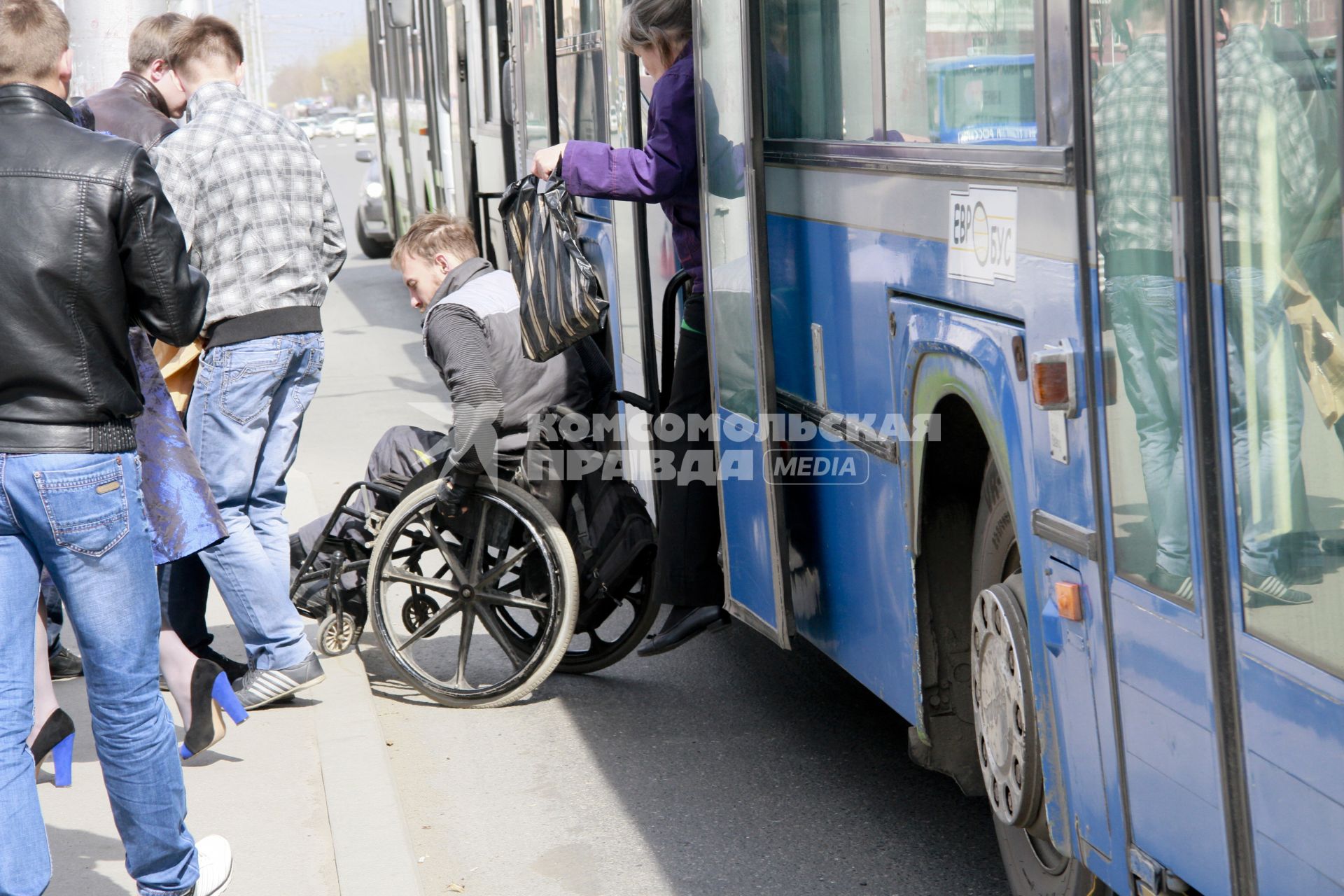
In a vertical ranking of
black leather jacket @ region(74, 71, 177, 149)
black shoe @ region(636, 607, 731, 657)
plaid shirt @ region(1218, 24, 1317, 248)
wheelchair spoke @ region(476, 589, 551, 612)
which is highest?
black leather jacket @ region(74, 71, 177, 149)

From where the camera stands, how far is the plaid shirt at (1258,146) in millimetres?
1998

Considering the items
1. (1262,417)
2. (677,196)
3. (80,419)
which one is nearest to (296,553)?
(677,196)

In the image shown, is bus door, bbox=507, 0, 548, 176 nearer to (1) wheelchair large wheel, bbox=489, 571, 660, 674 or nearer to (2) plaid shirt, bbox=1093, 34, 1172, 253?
(1) wheelchair large wheel, bbox=489, 571, 660, 674

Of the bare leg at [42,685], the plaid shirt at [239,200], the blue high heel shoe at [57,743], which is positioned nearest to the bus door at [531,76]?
the plaid shirt at [239,200]

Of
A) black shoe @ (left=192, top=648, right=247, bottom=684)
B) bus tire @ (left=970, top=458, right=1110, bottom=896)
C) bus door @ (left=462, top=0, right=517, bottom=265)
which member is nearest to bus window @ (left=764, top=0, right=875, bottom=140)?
bus tire @ (left=970, top=458, right=1110, bottom=896)

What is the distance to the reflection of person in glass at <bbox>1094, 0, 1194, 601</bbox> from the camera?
2248 millimetres

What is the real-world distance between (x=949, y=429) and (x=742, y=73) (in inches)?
44.4

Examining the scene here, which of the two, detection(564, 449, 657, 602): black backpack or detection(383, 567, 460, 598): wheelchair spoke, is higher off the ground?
detection(564, 449, 657, 602): black backpack

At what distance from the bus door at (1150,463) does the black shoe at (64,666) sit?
3.61 metres

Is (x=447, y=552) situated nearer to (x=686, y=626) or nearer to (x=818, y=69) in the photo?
(x=686, y=626)

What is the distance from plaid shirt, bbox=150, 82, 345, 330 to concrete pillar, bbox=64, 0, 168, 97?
61.9 inches

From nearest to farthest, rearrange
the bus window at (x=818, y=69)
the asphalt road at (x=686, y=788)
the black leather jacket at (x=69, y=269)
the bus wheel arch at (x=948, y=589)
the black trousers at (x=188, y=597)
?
the black leather jacket at (x=69, y=269) < the bus wheel arch at (x=948, y=589) < the bus window at (x=818, y=69) < the asphalt road at (x=686, y=788) < the black trousers at (x=188, y=597)

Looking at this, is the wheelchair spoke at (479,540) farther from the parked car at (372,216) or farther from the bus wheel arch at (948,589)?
the parked car at (372,216)

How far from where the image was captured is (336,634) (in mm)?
5004
